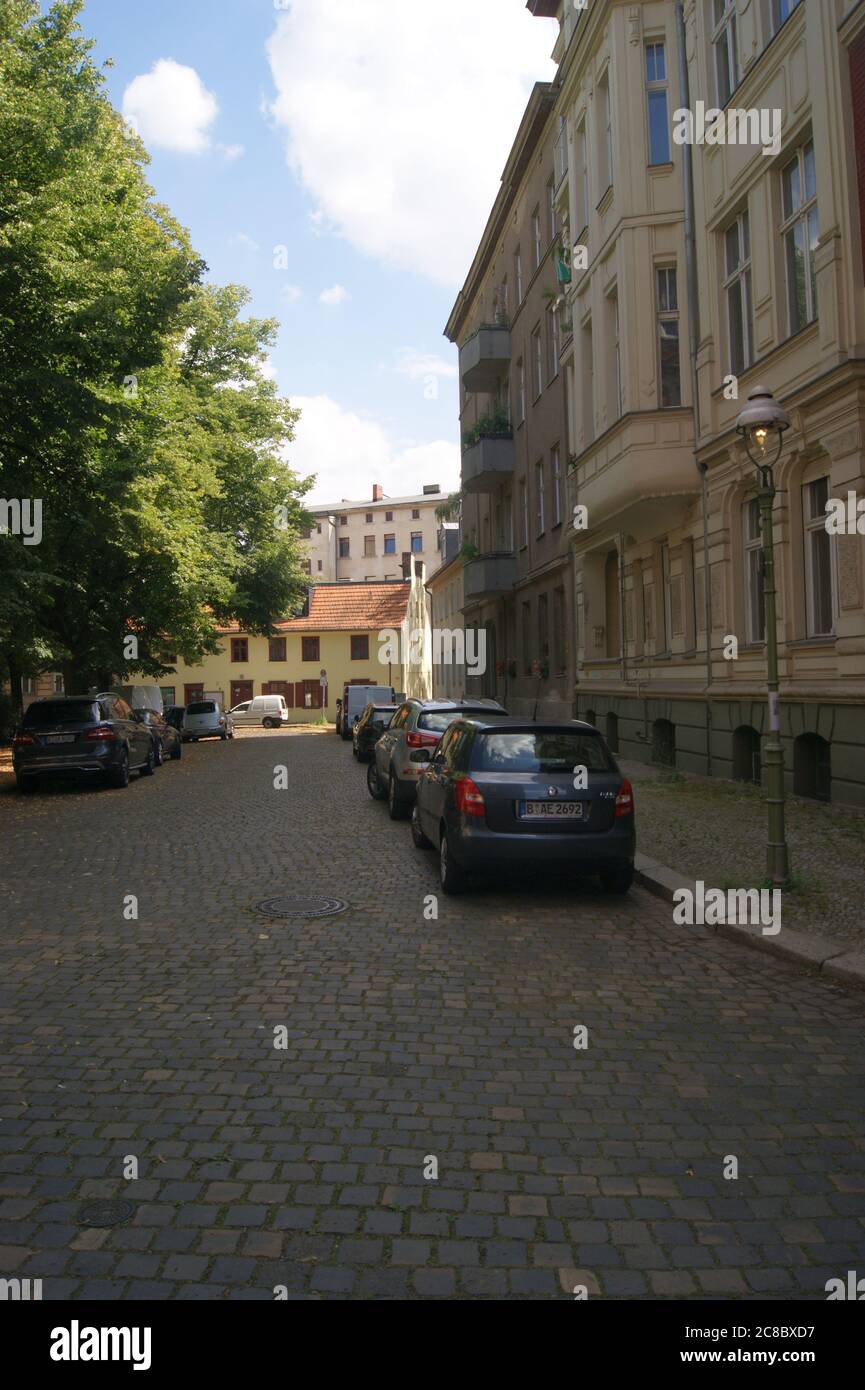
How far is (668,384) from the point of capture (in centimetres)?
1739

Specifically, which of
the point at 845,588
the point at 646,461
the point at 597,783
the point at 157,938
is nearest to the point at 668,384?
the point at 646,461

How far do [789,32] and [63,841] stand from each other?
13369 millimetres

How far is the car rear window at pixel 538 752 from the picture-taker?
8.49 meters

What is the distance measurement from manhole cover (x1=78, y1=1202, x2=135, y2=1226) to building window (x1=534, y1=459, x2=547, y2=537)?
83.8ft

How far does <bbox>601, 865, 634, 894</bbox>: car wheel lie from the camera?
28.2ft

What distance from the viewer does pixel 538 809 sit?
8.29 metres

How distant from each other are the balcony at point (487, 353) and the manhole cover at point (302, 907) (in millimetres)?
26725

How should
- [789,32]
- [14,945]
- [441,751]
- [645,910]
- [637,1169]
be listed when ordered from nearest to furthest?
1. [637,1169]
2. [14,945]
3. [645,910]
4. [441,751]
5. [789,32]

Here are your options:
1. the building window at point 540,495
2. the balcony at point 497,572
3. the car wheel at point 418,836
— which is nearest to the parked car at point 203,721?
the balcony at point 497,572

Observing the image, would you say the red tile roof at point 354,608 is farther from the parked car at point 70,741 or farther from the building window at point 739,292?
the building window at point 739,292

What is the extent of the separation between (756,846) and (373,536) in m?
92.5

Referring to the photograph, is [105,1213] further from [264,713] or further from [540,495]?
[264,713]

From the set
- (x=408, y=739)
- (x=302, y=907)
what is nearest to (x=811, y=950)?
(x=302, y=907)

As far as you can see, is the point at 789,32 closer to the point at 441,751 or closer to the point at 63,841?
the point at 441,751
